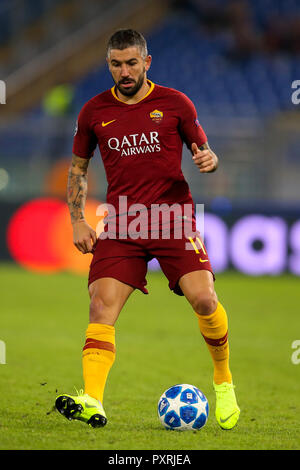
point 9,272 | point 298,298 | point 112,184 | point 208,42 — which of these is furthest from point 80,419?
point 208,42

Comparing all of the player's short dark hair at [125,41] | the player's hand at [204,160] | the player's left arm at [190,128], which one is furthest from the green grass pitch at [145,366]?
the player's short dark hair at [125,41]

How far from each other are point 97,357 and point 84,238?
2.09 feet

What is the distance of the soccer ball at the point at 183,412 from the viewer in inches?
163

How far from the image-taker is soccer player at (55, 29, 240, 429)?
4215mm

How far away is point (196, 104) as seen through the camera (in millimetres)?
17328

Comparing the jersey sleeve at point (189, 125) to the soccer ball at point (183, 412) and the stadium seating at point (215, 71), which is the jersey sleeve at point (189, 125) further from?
the stadium seating at point (215, 71)

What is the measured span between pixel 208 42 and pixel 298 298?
10.9m

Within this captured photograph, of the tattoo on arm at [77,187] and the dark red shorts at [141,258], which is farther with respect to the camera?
the tattoo on arm at [77,187]

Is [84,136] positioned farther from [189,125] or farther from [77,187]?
[189,125]

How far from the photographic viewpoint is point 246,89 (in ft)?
61.2

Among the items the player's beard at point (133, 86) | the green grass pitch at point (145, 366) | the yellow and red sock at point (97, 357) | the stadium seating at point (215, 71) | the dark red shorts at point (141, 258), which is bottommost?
the green grass pitch at point (145, 366)

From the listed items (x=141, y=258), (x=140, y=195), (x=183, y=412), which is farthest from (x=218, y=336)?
(x=140, y=195)

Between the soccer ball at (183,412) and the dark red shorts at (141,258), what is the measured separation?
57 centimetres

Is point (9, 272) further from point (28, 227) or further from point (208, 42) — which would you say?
point (208, 42)
